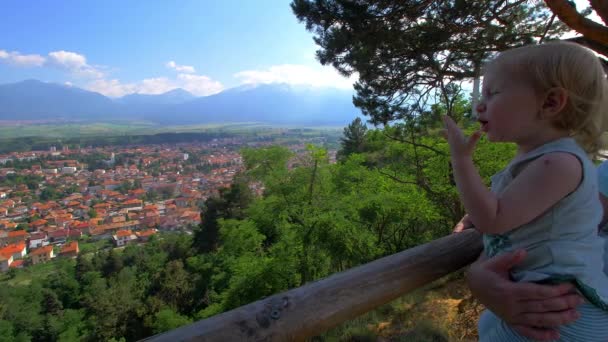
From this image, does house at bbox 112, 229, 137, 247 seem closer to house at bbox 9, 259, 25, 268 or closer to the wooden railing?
house at bbox 9, 259, 25, 268

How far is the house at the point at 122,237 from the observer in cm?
2966

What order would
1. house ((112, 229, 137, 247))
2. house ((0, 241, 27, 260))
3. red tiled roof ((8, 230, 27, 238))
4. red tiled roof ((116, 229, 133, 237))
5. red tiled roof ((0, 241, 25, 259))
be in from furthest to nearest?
red tiled roof ((8, 230, 27, 238)), red tiled roof ((116, 229, 133, 237)), house ((112, 229, 137, 247)), house ((0, 241, 27, 260)), red tiled roof ((0, 241, 25, 259))

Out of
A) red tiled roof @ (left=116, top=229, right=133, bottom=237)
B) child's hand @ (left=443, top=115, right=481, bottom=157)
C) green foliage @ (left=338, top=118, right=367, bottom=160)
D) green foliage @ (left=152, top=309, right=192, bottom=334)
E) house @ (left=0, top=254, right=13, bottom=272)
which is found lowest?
house @ (left=0, top=254, right=13, bottom=272)

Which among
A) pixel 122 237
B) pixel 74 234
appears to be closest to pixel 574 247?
pixel 122 237

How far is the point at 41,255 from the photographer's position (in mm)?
27531

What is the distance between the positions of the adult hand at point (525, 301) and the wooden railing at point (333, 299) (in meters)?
0.40

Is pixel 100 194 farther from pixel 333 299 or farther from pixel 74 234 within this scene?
pixel 333 299

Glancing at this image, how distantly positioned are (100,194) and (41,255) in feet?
66.0

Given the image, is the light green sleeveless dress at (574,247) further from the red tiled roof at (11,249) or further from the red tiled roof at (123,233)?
the red tiled roof at (11,249)

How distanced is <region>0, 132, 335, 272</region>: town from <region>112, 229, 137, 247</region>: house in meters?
0.09

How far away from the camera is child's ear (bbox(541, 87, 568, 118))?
77 cm

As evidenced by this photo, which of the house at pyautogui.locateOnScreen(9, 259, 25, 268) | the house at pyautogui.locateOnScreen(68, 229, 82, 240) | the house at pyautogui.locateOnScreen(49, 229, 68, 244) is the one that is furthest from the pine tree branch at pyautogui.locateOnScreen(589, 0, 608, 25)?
the house at pyautogui.locateOnScreen(49, 229, 68, 244)

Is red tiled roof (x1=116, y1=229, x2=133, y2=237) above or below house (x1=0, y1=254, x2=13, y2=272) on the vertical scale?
above

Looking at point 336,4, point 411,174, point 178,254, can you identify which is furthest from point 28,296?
point 336,4
